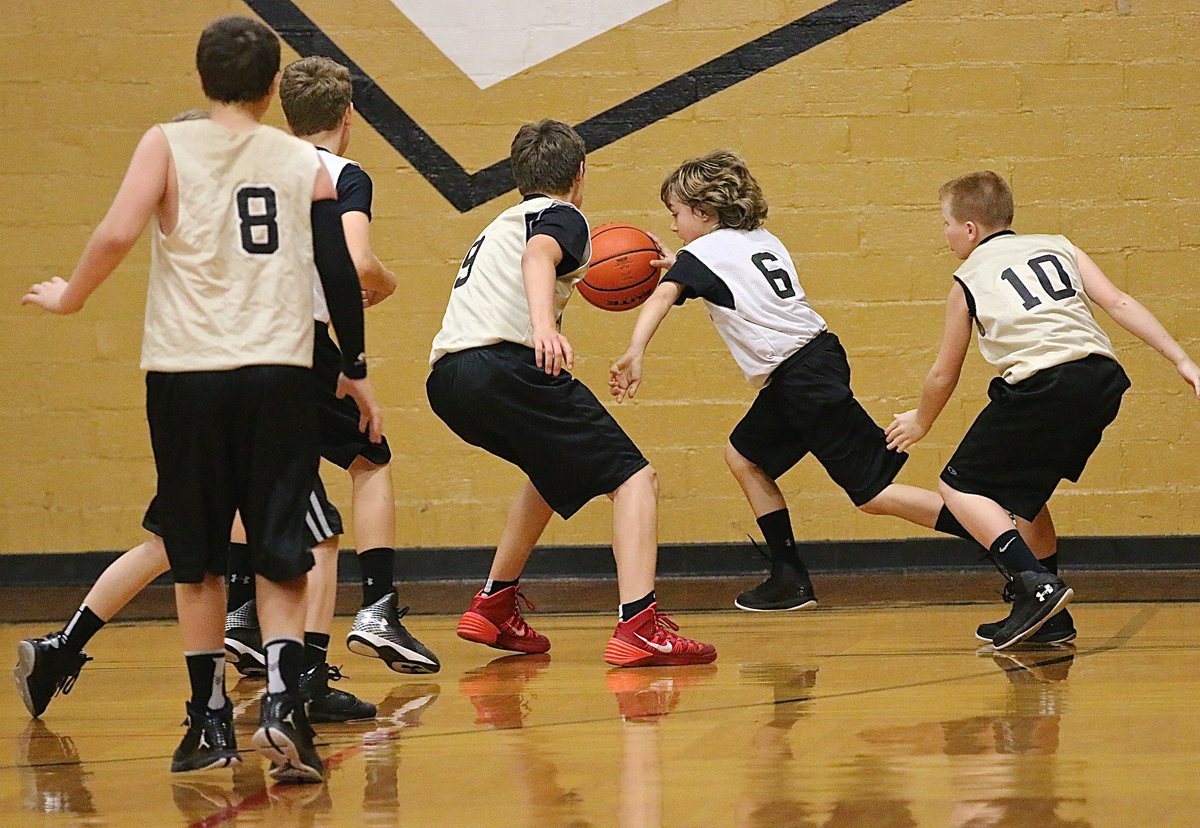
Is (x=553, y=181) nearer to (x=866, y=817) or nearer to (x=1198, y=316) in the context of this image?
(x=866, y=817)

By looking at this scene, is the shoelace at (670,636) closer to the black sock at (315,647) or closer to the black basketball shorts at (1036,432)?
the black basketball shorts at (1036,432)

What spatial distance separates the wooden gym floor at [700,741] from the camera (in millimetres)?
2336

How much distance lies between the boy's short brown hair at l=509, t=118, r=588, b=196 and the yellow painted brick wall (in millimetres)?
2052

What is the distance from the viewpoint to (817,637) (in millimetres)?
4344

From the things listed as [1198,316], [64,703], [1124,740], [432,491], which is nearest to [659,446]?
[432,491]

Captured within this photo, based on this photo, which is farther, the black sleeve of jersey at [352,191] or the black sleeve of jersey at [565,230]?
the black sleeve of jersey at [565,230]

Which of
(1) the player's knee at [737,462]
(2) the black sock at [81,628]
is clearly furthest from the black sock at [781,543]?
(2) the black sock at [81,628]

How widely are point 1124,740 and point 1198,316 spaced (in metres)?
3.71

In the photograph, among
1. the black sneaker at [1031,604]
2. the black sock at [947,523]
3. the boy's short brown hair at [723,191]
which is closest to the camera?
the black sneaker at [1031,604]

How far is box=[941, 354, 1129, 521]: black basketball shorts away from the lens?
400cm

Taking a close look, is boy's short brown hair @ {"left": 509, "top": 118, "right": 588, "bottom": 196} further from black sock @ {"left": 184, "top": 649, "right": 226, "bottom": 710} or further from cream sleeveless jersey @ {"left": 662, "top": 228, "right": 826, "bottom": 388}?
black sock @ {"left": 184, "top": 649, "right": 226, "bottom": 710}

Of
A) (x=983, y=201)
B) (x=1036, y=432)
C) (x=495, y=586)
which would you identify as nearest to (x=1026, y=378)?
(x=1036, y=432)

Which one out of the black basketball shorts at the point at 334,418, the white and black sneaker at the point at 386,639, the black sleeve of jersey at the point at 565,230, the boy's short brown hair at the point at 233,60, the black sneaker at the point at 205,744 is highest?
the boy's short brown hair at the point at 233,60

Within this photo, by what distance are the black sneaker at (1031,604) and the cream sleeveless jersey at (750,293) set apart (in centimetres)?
107
